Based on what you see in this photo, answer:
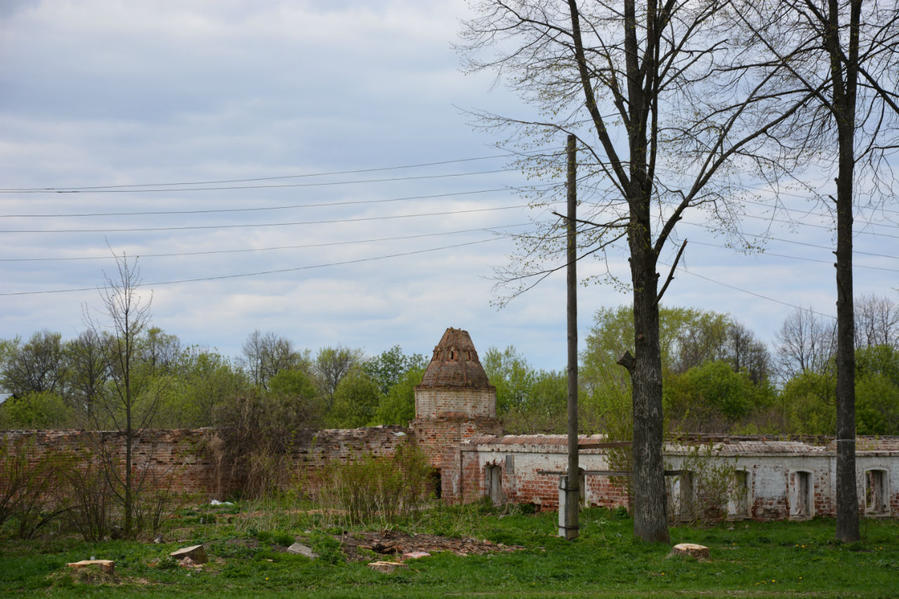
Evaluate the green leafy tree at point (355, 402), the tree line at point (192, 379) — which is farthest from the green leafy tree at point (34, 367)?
the green leafy tree at point (355, 402)

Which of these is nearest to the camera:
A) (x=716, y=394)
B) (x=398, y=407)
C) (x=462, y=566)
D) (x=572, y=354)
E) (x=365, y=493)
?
(x=462, y=566)

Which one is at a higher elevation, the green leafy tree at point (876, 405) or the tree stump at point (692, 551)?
the green leafy tree at point (876, 405)

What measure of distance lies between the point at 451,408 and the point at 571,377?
37.3ft

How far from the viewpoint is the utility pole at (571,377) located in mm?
16750

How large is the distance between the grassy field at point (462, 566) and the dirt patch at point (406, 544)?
0.35 ft

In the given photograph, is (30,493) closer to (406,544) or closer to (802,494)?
(406,544)

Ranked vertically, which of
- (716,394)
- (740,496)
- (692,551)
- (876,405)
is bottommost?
(692,551)

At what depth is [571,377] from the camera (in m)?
17.0

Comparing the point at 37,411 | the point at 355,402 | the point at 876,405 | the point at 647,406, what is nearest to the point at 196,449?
the point at 647,406

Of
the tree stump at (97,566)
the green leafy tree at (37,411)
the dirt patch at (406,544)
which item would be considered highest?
the green leafy tree at (37,411)

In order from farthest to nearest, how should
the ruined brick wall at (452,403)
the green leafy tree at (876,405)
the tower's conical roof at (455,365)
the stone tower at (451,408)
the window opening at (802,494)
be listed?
the green leafy tree at (876,405), the tower's conical roof at (455,365), the ruined brick wall at (452,403), the stone tower at (451,408), the window opening at (802,494)

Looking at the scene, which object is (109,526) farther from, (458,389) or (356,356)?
(356,356)

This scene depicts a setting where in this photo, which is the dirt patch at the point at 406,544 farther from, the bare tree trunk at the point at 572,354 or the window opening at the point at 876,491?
the window opening at the point at 876,491

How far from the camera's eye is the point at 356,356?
67.7 m
